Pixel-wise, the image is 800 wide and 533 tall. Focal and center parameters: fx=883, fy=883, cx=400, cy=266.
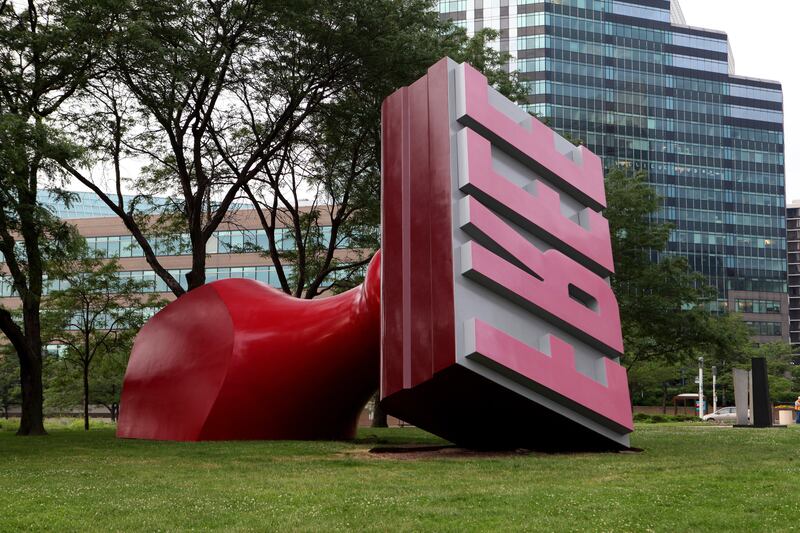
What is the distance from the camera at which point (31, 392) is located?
24.7 metres

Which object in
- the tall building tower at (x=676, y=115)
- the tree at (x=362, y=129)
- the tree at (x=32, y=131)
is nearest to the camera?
the tree at (x=32, y=131)

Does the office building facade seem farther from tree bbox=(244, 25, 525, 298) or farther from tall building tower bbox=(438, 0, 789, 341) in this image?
tall building tower bbox=(438, 0, 789, 341)

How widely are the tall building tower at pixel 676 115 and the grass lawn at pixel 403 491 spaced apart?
8903cm

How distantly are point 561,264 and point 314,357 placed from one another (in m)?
7.11

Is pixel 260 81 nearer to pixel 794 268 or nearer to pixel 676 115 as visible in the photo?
pixel 676 115

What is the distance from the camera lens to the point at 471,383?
13797mm

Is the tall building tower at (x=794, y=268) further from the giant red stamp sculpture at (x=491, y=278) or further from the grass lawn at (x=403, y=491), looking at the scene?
the grass lawn at (x=403, y=491)

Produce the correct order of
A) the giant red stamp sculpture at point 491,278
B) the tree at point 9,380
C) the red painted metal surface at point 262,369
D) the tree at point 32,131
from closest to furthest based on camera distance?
the giant red stamp sculpture at point 491,278 → the tree at point 32,131 → the red painted metal surface at point 262,369 → the tree at point 9,380

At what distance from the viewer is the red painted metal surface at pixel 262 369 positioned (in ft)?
64.4

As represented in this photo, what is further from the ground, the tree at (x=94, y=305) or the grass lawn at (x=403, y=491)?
the tree at (x=94, y=305)

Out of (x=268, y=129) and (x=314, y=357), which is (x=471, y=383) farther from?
(x=268, y=129)

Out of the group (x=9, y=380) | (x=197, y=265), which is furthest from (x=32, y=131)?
(x=9, y=380)

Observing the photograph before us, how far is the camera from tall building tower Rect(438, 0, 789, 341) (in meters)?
102

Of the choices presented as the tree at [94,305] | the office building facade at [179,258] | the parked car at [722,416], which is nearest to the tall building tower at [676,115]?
the office building facade at [179,258]
